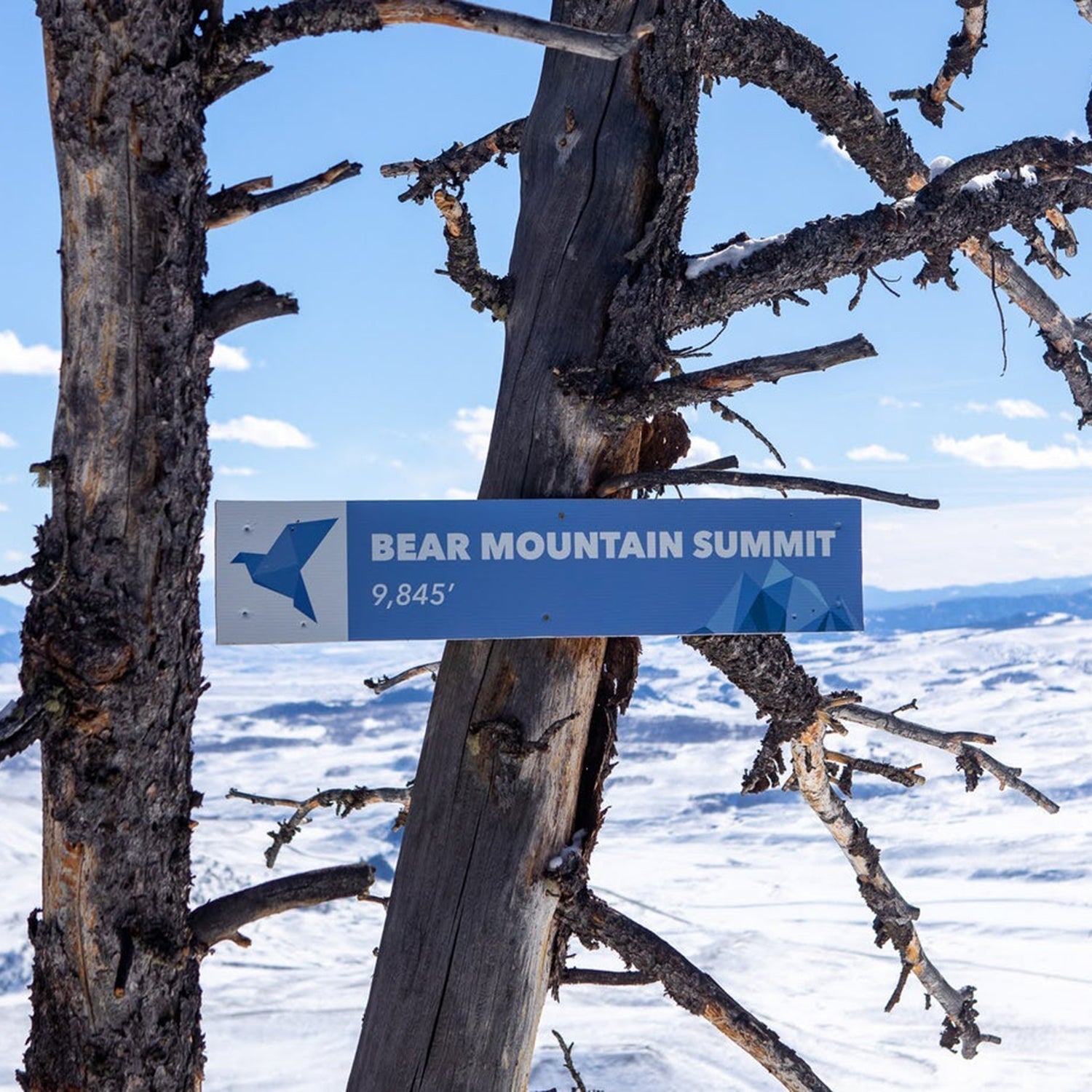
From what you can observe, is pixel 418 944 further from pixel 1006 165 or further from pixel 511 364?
pixel 1006 165

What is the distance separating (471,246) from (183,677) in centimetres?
146

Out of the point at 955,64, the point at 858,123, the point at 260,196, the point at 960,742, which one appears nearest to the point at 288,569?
the point at 260,196

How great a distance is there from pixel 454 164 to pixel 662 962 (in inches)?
86.9

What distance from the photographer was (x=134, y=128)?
77.5 inches

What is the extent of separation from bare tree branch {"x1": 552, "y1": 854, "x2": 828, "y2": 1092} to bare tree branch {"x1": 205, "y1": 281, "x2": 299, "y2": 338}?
60.3 inches

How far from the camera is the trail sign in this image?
8.05 ft

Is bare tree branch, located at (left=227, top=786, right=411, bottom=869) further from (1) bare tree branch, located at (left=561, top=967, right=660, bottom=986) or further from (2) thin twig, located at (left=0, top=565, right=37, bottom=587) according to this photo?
(2) thin twig, located at (left=0, top=565, right=37, bottom=587)

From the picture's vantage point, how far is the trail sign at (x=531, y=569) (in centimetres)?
246

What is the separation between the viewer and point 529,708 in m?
2.76

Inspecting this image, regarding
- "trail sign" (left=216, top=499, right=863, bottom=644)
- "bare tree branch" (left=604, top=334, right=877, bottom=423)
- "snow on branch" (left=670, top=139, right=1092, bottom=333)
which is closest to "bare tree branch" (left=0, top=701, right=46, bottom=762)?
"trail sign" (left=216, top=499, right=863, bottom=644)

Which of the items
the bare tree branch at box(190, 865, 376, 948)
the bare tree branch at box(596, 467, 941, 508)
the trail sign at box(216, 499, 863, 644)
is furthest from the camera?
the bare tree branch at box(596, 467, 941, 508)

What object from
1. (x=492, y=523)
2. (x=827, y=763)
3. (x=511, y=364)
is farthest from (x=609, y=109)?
(x=827, y=763)

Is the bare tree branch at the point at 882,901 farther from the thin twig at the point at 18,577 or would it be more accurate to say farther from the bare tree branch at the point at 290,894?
the thin twig at the point at 18,577

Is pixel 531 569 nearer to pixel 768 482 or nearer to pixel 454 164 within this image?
pixel 768 482
